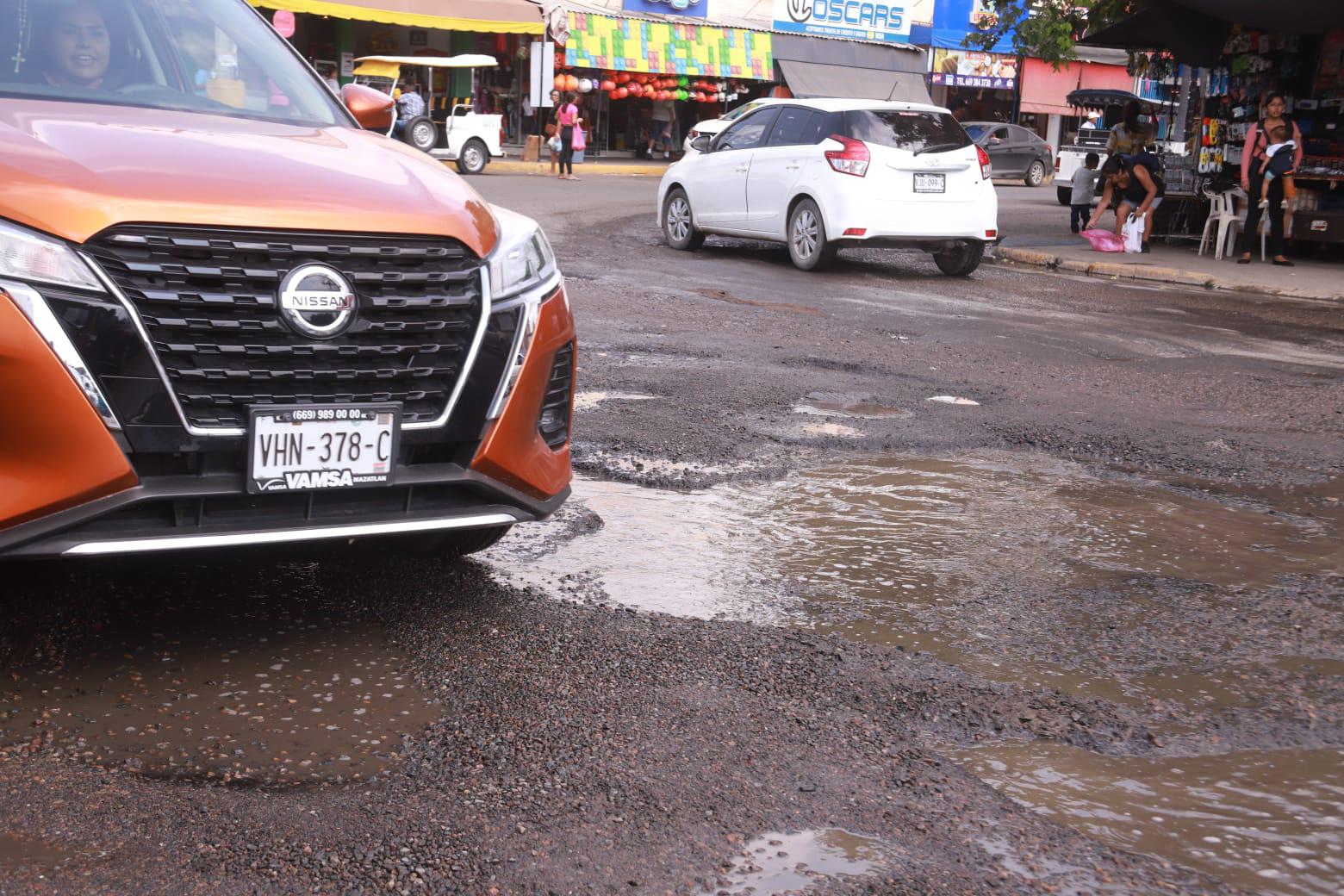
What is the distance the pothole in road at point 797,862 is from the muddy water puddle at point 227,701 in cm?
86

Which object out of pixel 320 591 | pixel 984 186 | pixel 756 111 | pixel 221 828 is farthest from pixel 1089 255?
pixel 221 828

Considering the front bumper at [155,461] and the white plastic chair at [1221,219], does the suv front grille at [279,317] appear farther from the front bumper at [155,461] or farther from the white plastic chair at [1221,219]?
the white plastic chair at [1221,219]

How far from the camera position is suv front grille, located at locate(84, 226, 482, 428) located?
3191mm

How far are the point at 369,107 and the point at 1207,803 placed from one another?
3697 millimetres

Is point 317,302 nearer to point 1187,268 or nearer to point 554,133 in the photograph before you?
point 1187,268

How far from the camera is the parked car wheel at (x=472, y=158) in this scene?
28.5m

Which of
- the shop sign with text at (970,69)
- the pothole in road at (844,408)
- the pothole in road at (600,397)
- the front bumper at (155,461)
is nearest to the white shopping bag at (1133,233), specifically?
the pothole in road at (844,408)

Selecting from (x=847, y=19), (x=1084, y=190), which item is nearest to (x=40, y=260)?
(x=1084, y=190)

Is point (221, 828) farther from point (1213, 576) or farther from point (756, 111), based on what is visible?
point (756, 111)

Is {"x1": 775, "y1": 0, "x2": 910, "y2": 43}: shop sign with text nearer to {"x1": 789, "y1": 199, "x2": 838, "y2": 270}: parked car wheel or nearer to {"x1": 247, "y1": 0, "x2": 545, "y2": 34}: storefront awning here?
{"x1": 247, "y1": 0, "x2": 545, "y2": 34}: storefront awning

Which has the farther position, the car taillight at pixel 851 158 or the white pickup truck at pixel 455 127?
the white pickup truck at pixel 455 127

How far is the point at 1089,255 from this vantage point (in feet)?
55.5

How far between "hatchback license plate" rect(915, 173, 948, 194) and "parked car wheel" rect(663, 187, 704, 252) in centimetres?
305

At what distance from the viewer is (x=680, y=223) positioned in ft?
52.5
